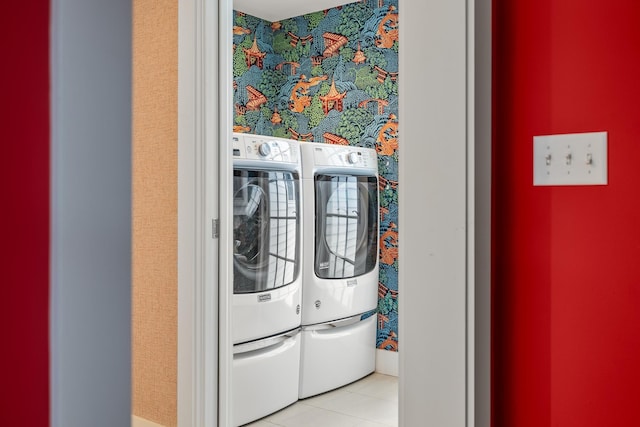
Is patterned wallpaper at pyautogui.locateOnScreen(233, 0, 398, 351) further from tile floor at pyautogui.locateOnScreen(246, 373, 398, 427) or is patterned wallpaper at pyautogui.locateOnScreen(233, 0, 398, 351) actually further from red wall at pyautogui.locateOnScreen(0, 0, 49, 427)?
red wall at pyautogui.locateOnScreen(0, 0, 49, 427)

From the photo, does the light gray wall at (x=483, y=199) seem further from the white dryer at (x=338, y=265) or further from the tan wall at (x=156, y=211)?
the white dryer at (x=338, y=265)

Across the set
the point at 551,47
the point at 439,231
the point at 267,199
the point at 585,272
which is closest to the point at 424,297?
the point at 439,231

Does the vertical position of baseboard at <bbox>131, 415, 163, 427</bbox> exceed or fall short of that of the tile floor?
it exceeds it

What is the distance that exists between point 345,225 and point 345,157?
460 mm

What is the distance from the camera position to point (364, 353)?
13.1 ft

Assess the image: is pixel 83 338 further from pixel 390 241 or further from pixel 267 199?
pixel 390 241

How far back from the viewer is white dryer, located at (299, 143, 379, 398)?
11.8ft

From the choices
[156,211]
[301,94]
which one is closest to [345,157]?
[301,94]

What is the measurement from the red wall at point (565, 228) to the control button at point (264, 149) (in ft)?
6.71

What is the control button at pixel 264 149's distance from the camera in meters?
3.19

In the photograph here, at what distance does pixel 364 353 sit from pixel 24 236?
3939mm

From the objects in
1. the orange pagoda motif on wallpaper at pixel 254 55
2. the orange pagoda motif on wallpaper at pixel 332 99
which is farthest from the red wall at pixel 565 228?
the orange pagoda motif on wallpaper at pixel 254 55

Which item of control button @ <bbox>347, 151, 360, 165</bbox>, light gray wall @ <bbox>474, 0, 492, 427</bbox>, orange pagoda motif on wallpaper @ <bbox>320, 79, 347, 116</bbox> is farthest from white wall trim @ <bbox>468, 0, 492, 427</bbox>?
orange pagoda motif on wallpaper @ <bbox>320, 79, 347, 116</bbox>

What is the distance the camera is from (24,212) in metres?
0.21
